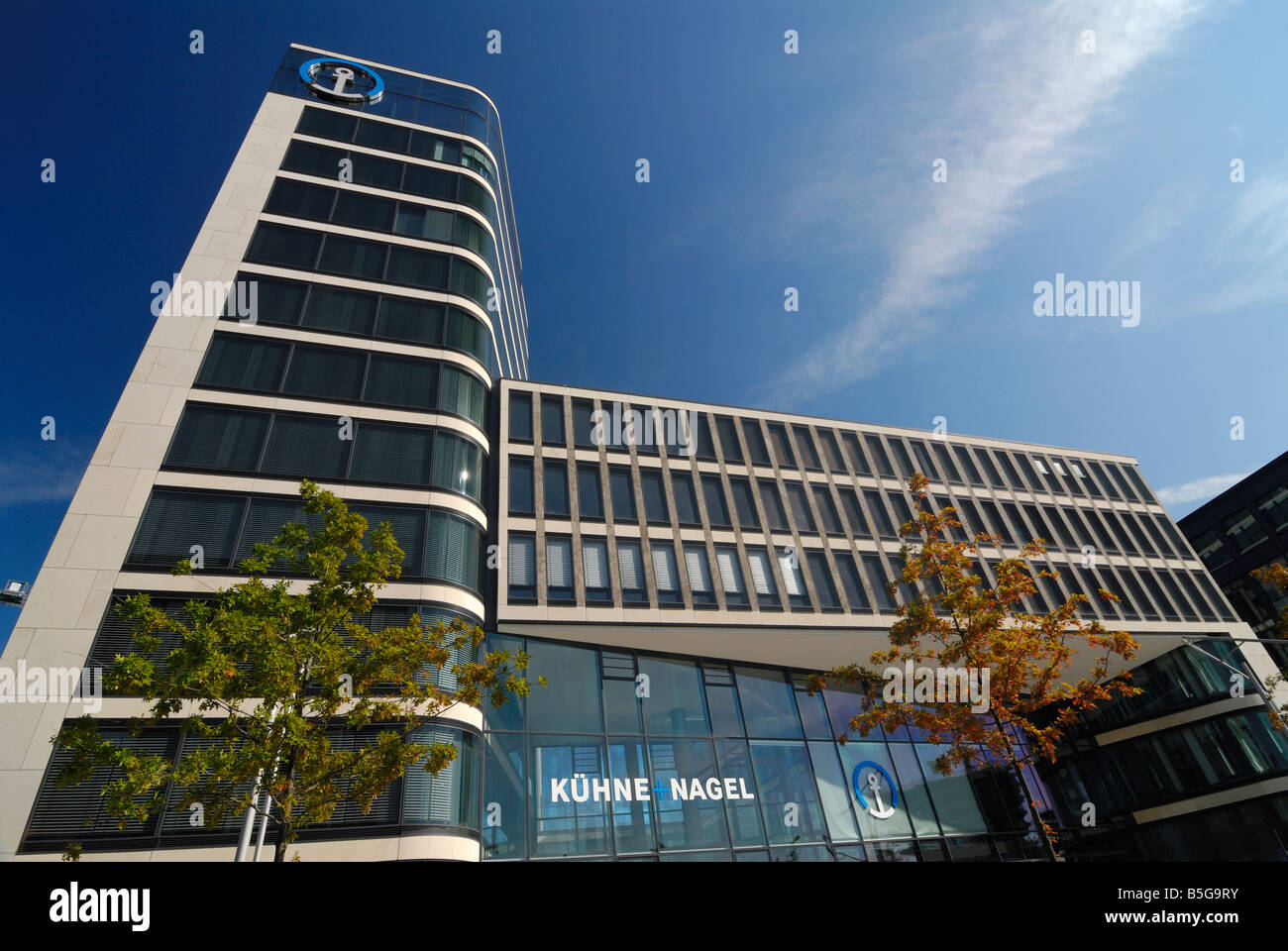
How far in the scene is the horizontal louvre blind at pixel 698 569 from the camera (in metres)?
27.8

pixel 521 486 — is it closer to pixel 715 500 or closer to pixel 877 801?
pixel 715 500

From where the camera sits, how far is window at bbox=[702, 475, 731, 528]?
1188 inches

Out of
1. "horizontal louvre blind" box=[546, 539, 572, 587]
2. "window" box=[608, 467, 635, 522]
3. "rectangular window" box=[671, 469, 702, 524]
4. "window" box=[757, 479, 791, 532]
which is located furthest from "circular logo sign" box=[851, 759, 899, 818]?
"horizontal louvre blind" box=[546, 539, 572, 587]

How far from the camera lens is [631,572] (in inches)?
1073

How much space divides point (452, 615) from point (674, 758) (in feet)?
30.4

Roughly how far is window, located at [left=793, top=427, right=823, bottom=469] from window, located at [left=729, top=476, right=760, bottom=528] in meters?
4.23

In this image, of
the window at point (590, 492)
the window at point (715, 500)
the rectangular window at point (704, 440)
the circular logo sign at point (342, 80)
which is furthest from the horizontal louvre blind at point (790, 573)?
the circular logo sign at point (342, 80)

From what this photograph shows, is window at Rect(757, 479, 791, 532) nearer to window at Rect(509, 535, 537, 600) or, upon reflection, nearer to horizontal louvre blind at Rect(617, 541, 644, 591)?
horizontal louvre blind at Rect(617, 541, 644, 591)

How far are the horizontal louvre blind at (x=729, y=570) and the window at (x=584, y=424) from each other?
7415 millimetres

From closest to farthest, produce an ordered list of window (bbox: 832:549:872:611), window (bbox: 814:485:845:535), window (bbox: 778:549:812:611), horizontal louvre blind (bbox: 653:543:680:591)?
horizontal louvre blind (bbox: 653:543:680:591), window (bbox: 778:549:812:611), window (bbox: 832:549:872:611), window (bbox: 814:485:845:535)

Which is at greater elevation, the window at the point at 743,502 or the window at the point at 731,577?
the window at the point at 743,502

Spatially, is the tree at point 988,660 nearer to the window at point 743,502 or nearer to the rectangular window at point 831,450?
the window at point 743,502

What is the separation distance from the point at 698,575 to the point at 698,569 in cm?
28
